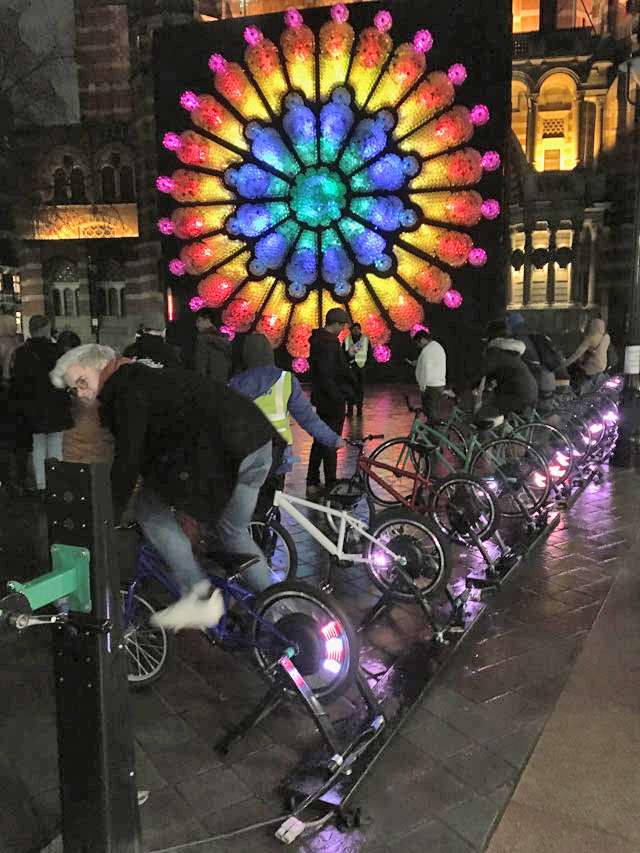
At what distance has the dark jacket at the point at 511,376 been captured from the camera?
7.04 metres

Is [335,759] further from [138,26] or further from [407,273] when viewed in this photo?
[138,26]

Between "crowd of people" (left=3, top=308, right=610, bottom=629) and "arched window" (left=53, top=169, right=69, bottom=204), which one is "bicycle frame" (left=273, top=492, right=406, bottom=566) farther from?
"arched window" (left=53, top=169, right=69, bottom=204)

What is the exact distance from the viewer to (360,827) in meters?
2.60

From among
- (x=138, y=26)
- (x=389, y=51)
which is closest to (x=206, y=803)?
(x=389, y=51)

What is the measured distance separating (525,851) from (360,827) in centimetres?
57

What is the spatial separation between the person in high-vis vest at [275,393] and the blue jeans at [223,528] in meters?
1.04

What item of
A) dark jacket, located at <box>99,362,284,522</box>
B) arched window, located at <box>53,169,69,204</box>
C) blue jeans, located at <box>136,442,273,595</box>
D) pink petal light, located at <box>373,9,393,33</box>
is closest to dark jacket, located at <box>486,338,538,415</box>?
blue jeans, located at <box>136,442,273,595</box>

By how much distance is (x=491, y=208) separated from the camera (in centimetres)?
1541

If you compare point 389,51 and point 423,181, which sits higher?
point 389,51

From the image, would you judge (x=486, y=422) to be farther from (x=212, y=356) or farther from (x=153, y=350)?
(x=153, y=350)

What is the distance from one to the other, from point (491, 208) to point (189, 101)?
739cm

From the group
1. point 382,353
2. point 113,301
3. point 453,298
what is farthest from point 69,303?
point 453,298

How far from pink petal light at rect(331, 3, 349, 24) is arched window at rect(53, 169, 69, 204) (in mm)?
14843

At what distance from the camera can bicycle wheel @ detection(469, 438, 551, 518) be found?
242 inches
